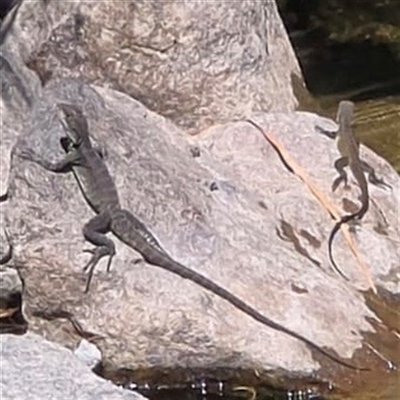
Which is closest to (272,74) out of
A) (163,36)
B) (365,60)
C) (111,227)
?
(163,36)

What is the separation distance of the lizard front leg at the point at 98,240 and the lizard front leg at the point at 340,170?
129 centimetres

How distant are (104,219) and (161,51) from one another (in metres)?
1.64

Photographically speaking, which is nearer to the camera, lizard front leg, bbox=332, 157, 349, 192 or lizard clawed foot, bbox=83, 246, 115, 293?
lizard clawed foot, bbox=83, 246, 115, 293

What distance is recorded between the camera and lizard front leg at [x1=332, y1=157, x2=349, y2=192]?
26.5 ft

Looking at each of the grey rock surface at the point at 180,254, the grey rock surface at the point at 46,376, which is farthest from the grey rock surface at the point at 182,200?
the grey rock surface at the point at 46,376

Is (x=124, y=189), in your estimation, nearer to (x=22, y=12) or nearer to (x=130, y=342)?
(x=130, y=342)

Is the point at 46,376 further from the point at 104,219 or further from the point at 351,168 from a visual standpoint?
the point at 351,168

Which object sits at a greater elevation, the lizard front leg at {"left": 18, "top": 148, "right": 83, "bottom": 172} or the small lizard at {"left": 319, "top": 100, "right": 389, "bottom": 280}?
the lizard front leg at {"left": 18, "top": 148, "right": 83, "bottom": 172}

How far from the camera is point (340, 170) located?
8117 millimetres

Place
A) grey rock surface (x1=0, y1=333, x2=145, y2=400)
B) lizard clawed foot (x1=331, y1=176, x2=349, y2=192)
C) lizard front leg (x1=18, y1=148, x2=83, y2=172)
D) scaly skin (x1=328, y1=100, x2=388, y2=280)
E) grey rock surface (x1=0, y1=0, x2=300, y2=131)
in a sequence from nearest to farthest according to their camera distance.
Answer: grey rock surface (x1=0, y1=333, x2=145, y2=400) < lizard front leg (x1=18, y1=148, x2=83, y2=172) < scaly skin (x1=328, y1=100, x2=388, y2=280) < lizard clawed foot (x1=331, y1=176, x2=349, y2=192) < grey rock surface (x1=0, y1=0, x2=300, y2=131)

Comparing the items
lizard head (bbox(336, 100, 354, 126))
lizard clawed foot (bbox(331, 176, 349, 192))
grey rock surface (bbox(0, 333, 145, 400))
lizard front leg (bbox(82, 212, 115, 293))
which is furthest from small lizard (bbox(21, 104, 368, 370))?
lizard head (bbox(336, 100, 354, 126))

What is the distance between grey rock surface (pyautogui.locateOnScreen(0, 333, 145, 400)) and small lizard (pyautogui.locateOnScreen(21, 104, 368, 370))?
Answer: 511 mm

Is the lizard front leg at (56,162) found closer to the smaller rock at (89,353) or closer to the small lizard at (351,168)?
the smaller rock at (89,353)

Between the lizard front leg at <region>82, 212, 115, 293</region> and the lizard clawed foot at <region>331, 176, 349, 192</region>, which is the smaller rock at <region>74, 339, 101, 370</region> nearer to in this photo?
the lizard front leg at <region>82, 212, 115, 293</region>
